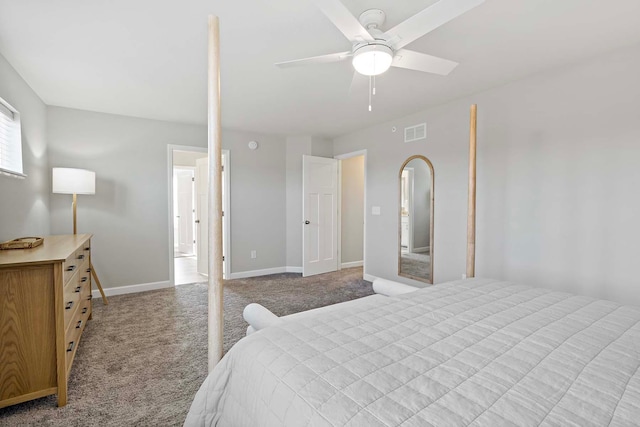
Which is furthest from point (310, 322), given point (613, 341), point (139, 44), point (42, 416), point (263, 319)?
point (139, 44)

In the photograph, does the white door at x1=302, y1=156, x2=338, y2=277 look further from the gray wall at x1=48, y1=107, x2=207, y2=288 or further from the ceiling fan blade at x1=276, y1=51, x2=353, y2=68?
the ceiling fan blade at x1=276, y1=51, x2=353, y2=68

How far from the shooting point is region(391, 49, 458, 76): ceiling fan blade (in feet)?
5.80

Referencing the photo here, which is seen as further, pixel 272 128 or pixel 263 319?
pixel 272 128

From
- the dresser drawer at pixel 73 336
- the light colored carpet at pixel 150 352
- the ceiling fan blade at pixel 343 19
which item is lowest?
the light colored carpet at pixel 150 352

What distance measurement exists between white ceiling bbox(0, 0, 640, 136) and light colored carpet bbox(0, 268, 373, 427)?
2335 millimetres

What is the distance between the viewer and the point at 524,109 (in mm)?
2871

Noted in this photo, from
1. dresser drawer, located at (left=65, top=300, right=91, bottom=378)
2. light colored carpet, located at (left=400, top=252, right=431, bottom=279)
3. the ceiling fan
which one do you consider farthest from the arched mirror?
dresser drawer, located at (left=65, top=300, right=91, bottom=378)

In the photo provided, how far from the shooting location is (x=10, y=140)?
2609 mm

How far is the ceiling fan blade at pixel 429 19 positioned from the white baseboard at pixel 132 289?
4.11 meters

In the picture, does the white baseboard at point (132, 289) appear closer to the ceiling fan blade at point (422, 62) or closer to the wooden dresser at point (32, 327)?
the wooden dresser at point (32, 327)

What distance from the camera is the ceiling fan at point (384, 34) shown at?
4.42 ft

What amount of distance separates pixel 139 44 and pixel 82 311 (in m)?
2.20

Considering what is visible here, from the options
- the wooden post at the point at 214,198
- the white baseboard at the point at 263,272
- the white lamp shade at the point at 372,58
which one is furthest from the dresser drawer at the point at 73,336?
the white lamp shade at the point at 372,58

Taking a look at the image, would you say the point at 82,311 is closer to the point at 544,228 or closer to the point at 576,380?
the point at 576,380
